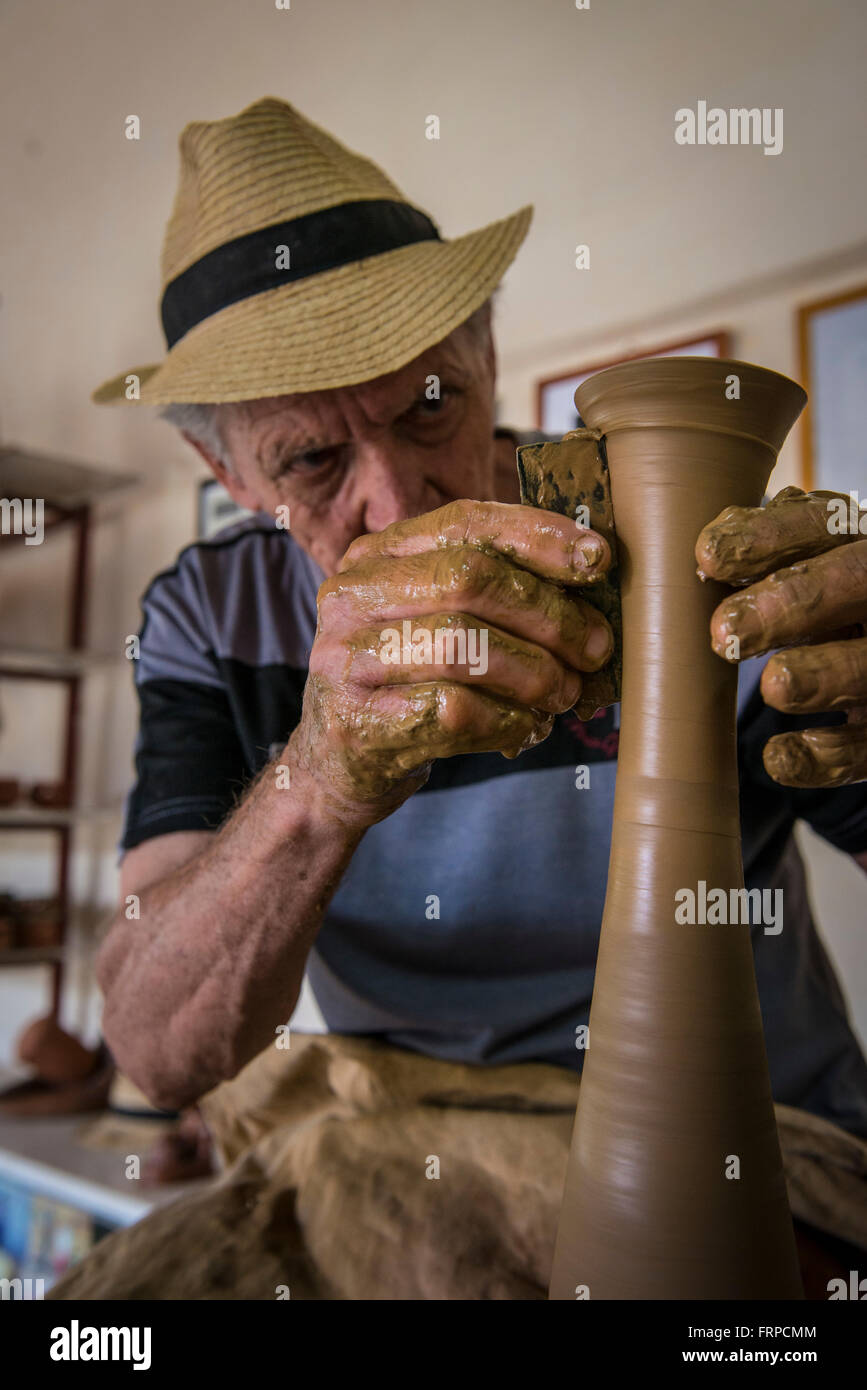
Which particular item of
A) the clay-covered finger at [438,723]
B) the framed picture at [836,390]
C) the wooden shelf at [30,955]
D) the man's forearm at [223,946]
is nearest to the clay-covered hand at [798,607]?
the clay-covered finger at [438,723]

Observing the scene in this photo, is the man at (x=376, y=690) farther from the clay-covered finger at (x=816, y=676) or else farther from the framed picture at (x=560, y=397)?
the framed picture at (x=560, y=397)

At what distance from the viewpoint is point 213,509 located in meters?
2.51

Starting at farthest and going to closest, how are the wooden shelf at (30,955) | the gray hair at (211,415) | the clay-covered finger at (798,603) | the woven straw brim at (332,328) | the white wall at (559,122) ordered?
the wooden shelf at (30,955)
the white wall at (559,122)
the gray hair at (211,415)
the woven straw brim at (332,328)
the clay-covered finger at (798,603)

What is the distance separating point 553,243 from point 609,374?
1336mm

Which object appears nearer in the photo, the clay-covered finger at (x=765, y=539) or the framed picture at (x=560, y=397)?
the clay-covered finger at (x=765, y=539)

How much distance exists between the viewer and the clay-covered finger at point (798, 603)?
0.49 m

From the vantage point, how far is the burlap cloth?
73 centimetres

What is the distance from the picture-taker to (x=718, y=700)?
539 millimetres

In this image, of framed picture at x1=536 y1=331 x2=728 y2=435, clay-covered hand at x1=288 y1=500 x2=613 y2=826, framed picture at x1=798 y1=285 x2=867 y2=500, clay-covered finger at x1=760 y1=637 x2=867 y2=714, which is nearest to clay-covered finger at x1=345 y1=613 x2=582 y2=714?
clay-covered hand at x1=288 y1=500 x2=613 y2=826

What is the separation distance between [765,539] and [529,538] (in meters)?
0.12

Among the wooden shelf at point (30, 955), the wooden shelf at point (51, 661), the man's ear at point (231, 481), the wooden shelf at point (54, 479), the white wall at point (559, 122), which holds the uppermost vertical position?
the white wall at point (559, 122)

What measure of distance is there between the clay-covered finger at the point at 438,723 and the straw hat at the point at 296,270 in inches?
14.4
